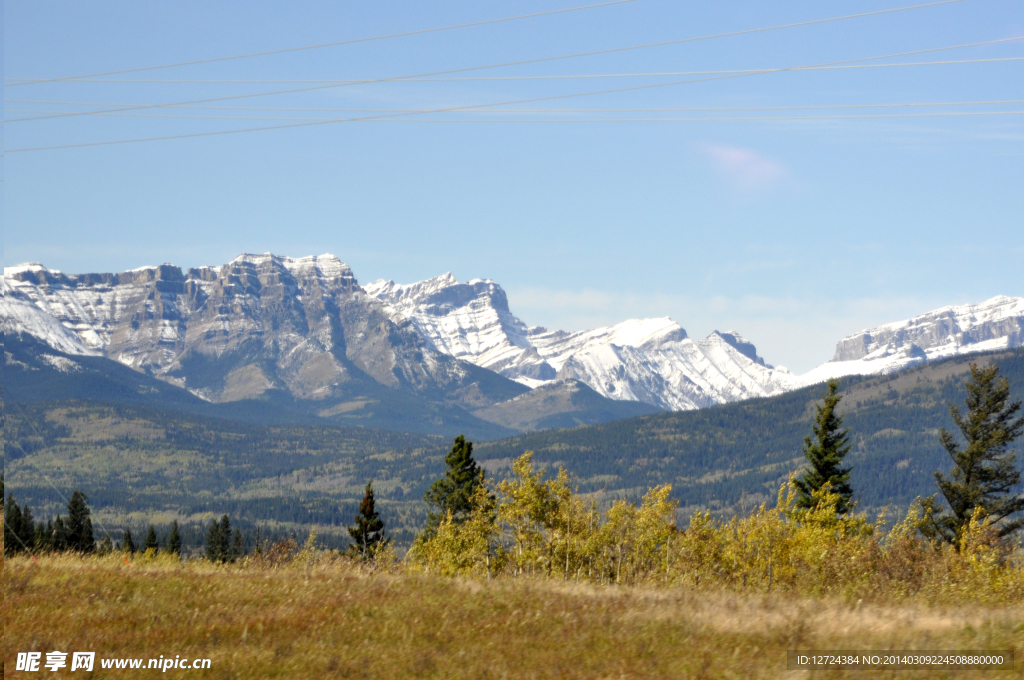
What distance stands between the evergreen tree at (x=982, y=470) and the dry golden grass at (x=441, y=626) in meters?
51.5

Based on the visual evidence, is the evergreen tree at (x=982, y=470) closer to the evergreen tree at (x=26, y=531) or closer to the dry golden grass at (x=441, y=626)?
the dry golden grass at (x=441, y=626)

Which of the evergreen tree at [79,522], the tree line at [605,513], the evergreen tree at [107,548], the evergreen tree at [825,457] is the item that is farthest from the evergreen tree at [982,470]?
the evergreen tree at [79,522]

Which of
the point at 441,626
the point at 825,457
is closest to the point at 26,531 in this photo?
the point at 825,457

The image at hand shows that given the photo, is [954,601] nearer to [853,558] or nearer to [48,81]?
[853,558]

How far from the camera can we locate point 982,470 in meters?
66.4

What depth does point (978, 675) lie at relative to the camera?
14266 millimetres

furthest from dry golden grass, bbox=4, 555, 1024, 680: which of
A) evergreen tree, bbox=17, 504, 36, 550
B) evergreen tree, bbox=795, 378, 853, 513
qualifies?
evergreen tree, bbox=17, 504, 36, 550

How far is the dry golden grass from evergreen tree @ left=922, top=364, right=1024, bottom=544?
51482mm

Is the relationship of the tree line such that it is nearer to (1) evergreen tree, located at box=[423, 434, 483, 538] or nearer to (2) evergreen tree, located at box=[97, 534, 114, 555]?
(1) evergreen tree, located at box=[423, 434, 483, 538]

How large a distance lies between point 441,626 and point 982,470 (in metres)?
60.6

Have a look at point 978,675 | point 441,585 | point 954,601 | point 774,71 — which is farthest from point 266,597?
point 774,71

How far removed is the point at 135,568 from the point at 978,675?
54.7ft

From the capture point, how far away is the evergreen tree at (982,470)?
65625 millimetres

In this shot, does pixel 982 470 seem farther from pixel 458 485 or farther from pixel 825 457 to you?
pixel 458 485
